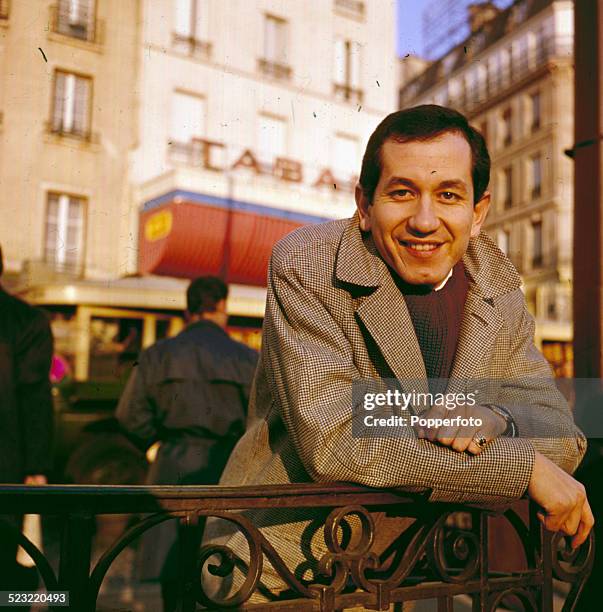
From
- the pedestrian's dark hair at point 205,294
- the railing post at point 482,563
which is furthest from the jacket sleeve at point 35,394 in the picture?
the railing post at point 482,563

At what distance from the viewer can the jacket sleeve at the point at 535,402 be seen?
4.16 ft

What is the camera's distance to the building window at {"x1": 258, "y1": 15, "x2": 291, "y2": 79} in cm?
221

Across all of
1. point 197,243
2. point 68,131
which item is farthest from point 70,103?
point 197,243

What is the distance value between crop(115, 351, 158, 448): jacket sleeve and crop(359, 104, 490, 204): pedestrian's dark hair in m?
2.20

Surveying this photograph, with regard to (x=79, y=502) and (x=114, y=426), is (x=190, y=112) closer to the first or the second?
(x=79, y=502)

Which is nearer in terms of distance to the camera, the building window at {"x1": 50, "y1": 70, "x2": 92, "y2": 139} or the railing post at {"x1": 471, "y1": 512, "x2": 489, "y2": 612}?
the railing post at {"x1": 471, "y1": 512, "x2": 489, "y2": 612}

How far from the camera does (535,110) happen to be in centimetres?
827

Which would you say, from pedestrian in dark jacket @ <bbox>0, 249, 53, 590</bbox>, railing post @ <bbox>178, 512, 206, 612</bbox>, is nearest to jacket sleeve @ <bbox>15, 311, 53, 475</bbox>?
pedestrian in dark jacket @ <bbox>0, 249, 53, 590</bbox>

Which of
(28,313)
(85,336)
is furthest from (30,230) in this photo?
(85,336)

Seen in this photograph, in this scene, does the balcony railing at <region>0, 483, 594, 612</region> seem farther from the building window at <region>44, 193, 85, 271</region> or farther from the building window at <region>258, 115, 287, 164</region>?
the building window at <region>258, 115, 287, 164</region>

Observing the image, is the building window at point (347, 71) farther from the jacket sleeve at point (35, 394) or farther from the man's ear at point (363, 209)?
the jacket sleeve at point (35, 394)

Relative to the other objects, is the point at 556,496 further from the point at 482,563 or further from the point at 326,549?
the point at 326,549

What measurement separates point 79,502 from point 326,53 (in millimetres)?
1758

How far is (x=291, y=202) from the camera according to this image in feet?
12.3
